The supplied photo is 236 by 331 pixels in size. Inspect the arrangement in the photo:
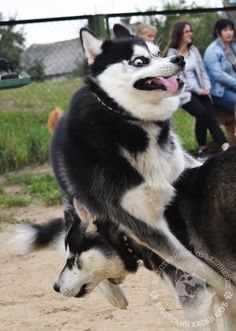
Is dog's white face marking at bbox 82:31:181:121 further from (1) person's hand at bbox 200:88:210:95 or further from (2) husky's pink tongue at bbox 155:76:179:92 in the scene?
(1) person's hand at bbox 200:88:210:95

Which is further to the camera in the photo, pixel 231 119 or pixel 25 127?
pixel 25 127

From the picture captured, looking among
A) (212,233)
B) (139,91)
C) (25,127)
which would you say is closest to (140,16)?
(25,127)

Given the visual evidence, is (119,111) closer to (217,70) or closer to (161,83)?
(161,83)

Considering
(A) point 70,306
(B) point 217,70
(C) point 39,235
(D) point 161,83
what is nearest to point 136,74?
(D) point 161,83

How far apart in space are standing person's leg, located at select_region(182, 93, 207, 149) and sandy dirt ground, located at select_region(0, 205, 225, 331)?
3257mm

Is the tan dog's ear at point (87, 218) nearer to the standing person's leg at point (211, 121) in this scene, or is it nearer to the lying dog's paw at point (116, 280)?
the lying dog's paw at point (116, 280)

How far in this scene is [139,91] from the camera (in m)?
3.65

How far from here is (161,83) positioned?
361 centimetres

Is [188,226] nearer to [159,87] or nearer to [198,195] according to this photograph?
[198,195]

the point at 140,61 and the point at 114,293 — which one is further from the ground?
the point at 140,61

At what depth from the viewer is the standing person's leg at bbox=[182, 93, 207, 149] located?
7.88 meters

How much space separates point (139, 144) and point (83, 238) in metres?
0.59

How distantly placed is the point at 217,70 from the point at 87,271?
4874mm

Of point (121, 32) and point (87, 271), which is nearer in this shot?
point (87, 271)
